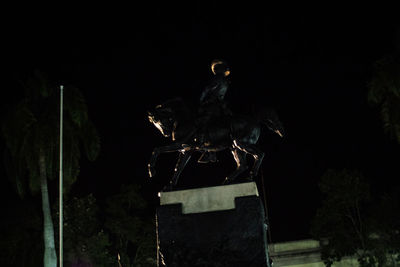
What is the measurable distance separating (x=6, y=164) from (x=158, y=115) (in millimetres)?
14855

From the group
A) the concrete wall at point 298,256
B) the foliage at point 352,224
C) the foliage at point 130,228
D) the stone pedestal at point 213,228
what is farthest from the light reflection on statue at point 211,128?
the concrete wall at point 298,256

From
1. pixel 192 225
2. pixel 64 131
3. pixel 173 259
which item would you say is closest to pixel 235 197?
pixel 192 225

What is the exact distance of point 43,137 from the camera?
2306cm

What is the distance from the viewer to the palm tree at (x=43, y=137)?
23062 mm

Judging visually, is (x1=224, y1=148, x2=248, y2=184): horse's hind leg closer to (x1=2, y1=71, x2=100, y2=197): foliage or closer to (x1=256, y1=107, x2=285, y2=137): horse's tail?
(x1=256, y1=107, x2=285, y2=137): horse's tail

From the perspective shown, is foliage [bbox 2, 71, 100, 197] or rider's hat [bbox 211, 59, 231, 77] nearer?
rider's hat [bbox 211, 59, 231, 77]

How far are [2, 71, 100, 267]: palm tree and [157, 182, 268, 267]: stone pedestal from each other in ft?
44.2

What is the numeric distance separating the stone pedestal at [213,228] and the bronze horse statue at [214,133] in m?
0.43

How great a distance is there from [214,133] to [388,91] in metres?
13.3

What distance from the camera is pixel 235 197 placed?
10.5m

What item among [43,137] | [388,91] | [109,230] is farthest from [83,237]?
Answer: [388,91]

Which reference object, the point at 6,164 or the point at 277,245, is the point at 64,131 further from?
the point at 277,245

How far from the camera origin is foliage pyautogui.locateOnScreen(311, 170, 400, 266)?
26.0 meters

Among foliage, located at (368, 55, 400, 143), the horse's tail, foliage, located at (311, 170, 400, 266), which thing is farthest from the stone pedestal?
foliage, located at (311, 170, 400, 266)
